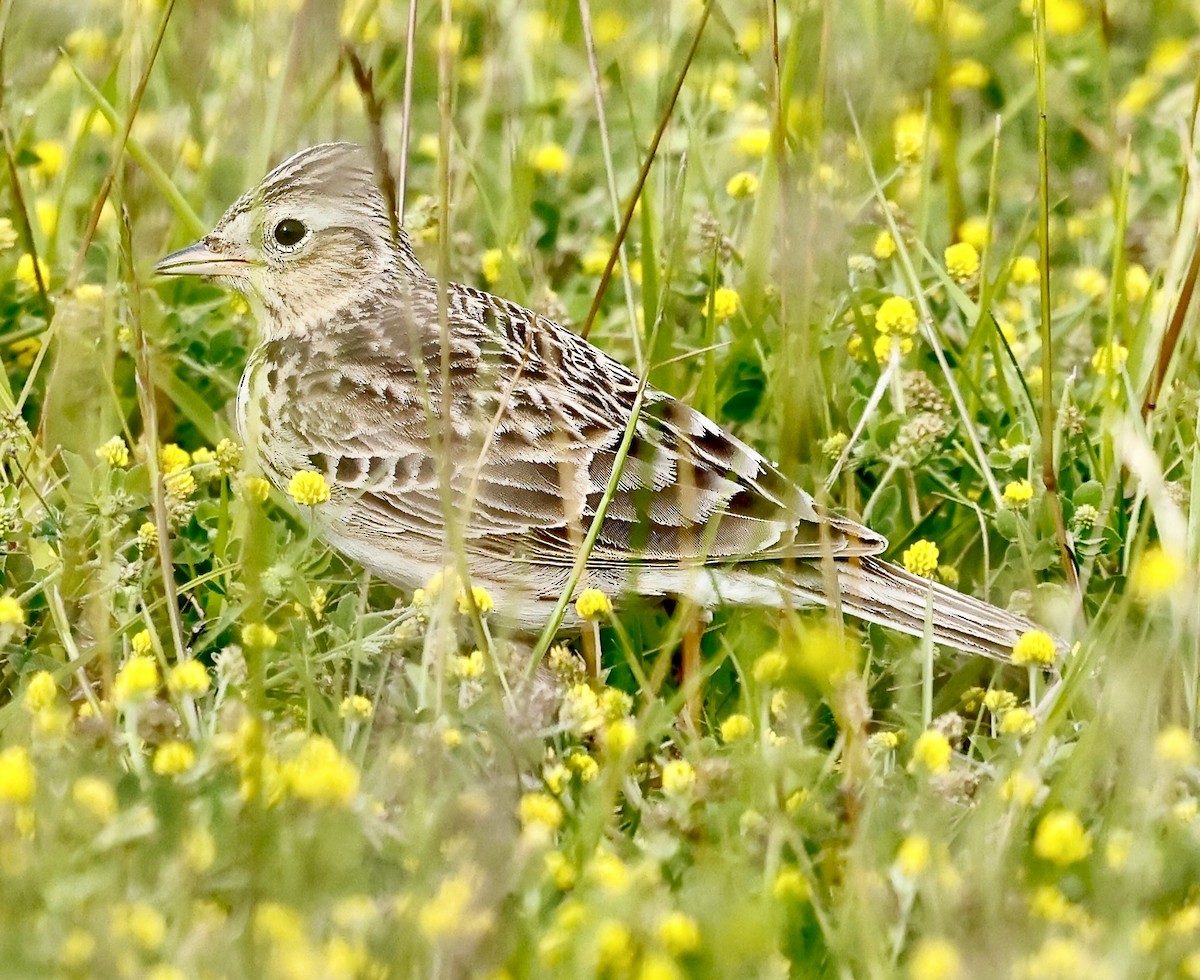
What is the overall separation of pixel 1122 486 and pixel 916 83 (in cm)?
226

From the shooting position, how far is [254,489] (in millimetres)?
3832

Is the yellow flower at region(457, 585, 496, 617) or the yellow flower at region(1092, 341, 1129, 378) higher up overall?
the yellow flower at region(1092, 341, 1129, 378)

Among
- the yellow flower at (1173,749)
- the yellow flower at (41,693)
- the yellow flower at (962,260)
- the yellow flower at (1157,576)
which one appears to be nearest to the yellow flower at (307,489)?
the yellow flower at (41,693)

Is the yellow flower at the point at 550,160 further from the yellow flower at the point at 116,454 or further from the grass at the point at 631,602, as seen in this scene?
the yellow flower at the point at 116,454

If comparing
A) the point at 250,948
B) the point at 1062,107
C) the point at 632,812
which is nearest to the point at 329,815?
the point at 250,948

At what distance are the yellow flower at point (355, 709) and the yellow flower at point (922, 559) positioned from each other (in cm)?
153

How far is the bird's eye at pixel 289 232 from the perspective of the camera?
5.00m

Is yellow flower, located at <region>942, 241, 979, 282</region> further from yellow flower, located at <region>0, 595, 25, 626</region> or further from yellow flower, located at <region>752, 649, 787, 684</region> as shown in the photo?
yellow flower, located at <region>0, 595, 25, 626</region>

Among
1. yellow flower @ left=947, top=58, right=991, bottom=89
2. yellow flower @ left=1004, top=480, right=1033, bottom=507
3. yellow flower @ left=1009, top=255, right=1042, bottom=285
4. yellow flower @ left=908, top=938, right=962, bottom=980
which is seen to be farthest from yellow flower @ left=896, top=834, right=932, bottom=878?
yellow flower @ left=947, top=58, right=991, bottom=89

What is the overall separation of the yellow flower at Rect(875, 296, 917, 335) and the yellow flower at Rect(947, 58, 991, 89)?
238cm

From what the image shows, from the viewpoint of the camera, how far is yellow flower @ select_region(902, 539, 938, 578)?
451 cm

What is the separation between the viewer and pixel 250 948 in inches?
103

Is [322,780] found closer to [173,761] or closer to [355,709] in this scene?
[173,761]

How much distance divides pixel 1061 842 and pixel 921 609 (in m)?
1.28
